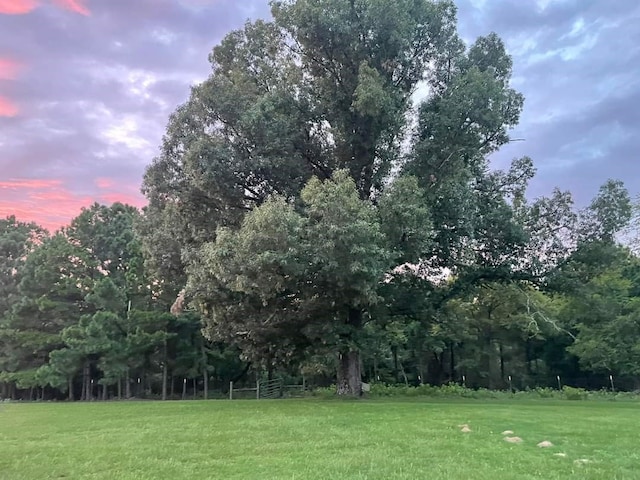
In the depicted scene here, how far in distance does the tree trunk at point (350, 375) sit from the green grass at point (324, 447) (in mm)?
6220

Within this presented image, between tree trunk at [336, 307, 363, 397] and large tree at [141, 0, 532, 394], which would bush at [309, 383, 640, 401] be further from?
large tree at [141, 0, 532, 394]

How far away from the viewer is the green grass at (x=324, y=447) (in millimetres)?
6621

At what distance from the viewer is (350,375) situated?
19359mm

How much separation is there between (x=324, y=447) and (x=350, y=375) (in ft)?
36.7

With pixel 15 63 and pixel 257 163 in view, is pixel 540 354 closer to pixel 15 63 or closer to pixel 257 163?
pixel 257 163

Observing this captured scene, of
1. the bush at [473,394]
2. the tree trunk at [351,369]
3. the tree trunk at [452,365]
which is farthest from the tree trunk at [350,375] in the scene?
the tree trunk at [452,365]

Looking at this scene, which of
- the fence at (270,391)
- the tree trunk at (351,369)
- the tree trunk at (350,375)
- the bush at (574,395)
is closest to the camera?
the tree trunk at (351,369)

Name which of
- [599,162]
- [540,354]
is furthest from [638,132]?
[540,354]

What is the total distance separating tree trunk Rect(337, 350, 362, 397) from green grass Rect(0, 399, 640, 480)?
6220mm

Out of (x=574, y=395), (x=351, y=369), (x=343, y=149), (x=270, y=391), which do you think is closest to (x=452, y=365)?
(x=270, y=391)

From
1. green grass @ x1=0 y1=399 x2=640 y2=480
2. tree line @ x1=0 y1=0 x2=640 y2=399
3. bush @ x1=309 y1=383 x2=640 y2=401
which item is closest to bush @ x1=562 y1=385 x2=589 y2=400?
bush @ x1=309 y1=383 x2=640 y2=401

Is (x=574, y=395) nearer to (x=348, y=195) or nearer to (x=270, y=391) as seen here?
(x=348, y=195)

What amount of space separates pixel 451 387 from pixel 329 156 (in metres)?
12.3

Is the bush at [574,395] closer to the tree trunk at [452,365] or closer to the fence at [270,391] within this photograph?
the fence at [270,391]
